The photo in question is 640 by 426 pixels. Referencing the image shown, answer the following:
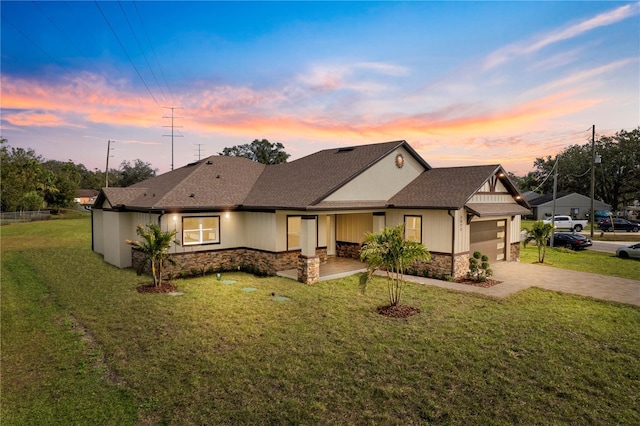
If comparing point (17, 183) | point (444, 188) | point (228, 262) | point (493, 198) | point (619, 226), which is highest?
point (17, 183)

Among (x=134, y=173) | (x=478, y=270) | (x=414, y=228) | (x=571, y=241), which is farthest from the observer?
(x=134, y=173)

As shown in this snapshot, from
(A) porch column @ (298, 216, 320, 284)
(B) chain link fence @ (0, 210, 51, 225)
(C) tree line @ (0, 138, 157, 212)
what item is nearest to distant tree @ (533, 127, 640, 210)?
(A) porch column @ (298, 216, 320, 284)

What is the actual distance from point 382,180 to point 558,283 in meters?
8.74

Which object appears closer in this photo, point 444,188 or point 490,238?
point 444,188

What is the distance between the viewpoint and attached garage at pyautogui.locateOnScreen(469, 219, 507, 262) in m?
17.2

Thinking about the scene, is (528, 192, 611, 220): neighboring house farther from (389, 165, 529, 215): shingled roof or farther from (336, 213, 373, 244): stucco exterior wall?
(336, 213, 373, 244): stucco exterior wall

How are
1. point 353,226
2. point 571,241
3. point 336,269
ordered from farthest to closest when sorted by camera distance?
1. point 571,241
2. point 353,226
3. point 336,269

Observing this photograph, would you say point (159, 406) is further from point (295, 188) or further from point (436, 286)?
point (295, 188)

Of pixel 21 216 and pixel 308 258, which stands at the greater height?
pixel 21 216

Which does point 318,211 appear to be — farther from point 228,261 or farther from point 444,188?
point 444,188

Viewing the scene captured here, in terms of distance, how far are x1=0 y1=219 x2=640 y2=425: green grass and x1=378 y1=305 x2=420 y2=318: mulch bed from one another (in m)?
0.35

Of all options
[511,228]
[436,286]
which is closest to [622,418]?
[436,286]

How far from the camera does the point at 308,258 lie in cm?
1375

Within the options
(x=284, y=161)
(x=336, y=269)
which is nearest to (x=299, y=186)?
(x=336, y=269)
